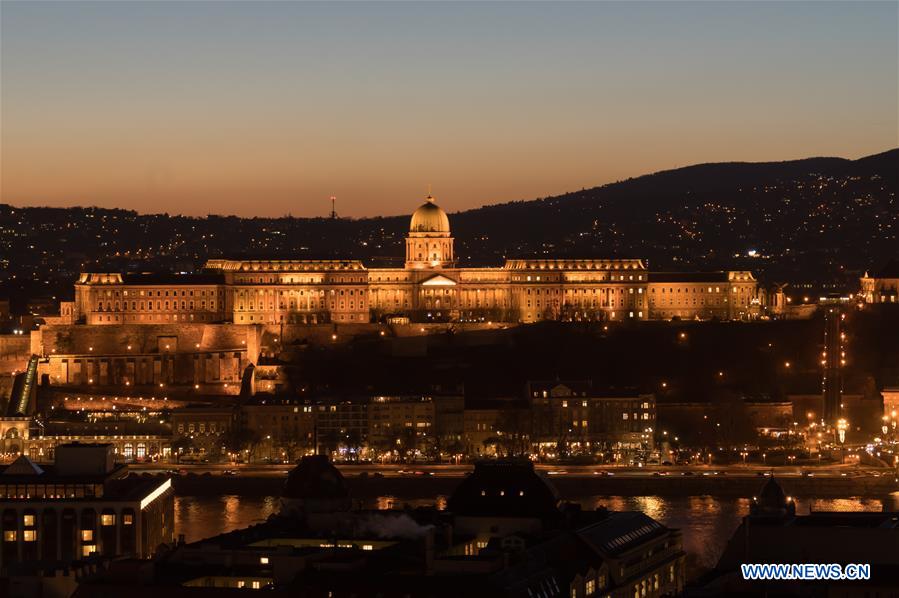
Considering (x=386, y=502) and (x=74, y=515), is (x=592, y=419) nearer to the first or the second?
(x=386, y=502)

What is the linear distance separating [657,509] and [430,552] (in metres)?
27.1

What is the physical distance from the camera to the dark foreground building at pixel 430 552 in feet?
124

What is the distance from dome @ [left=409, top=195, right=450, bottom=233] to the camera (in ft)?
353

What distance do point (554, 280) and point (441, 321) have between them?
6.20 metres

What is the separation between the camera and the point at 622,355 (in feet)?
309

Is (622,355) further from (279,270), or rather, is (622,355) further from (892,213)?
(892,213)

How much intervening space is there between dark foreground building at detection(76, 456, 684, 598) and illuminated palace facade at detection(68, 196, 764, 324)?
50.5m

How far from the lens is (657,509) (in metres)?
66.5

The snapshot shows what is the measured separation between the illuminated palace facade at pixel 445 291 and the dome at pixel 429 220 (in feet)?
7.96

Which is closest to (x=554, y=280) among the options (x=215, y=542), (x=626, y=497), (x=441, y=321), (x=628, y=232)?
(x=441, y=321)

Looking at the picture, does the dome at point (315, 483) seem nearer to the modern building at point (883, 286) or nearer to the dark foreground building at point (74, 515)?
the dark foreground building at point (74, 515)

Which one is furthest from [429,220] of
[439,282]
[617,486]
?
[617,486]

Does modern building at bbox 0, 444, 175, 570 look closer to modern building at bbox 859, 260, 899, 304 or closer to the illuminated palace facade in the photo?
the illuminated palace facade

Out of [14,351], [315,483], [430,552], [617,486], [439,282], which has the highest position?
[439,282]
